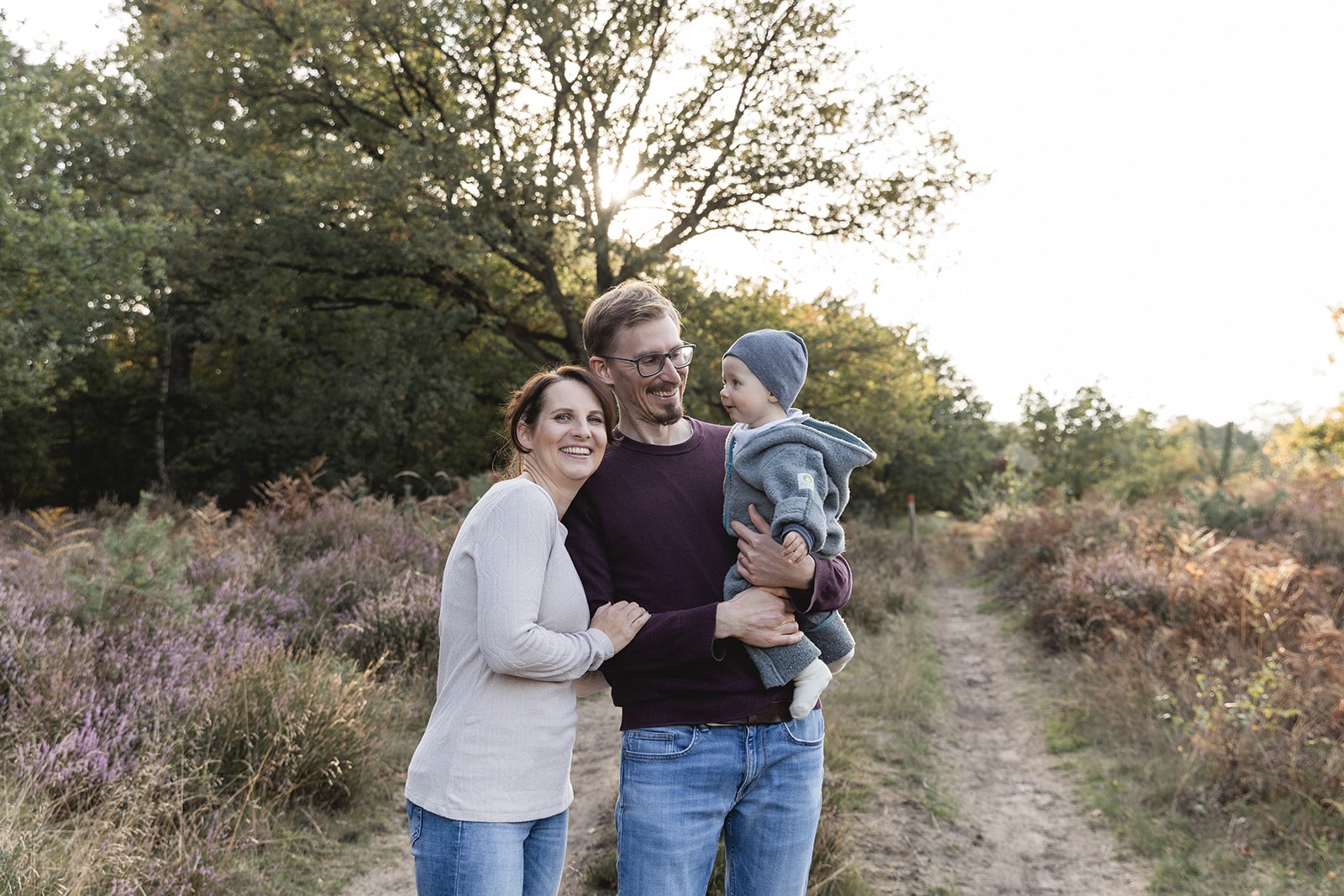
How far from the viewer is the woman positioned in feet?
6.34

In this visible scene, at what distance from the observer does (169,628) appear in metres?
4.91

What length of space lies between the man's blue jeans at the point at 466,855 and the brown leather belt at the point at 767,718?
1.62 feet

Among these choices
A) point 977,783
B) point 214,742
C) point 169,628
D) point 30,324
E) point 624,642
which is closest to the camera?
point 624,642

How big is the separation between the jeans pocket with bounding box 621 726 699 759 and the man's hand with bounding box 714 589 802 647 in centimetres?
24

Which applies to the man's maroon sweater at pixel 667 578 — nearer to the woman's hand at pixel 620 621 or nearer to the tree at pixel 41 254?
the woman's hand at pixel 620 621

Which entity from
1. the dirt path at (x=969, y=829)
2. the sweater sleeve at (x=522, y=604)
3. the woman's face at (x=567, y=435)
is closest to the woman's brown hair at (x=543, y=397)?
the woman's face at (x=567, y=435)

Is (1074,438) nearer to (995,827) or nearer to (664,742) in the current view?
(995,827)

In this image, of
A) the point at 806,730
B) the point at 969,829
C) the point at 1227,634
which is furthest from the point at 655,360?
the point at 1227,634

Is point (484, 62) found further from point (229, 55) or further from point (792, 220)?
point (792, 220)

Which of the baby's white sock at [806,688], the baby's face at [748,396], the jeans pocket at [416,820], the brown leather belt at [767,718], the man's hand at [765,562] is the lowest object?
the jeans pocket at [416,820]

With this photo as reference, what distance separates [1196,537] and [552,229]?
30.8 feet

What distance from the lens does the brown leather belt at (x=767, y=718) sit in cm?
215

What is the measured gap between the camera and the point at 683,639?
6.79ft

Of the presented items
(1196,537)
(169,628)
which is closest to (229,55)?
(169,628)
